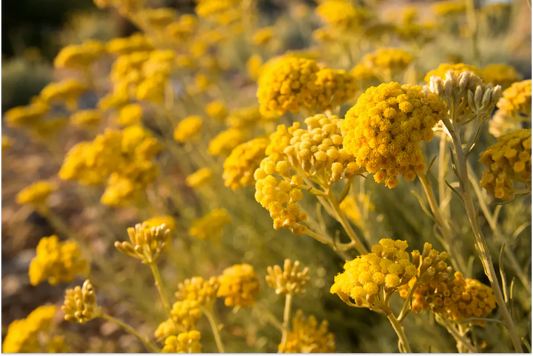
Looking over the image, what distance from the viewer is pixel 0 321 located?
4.22 m

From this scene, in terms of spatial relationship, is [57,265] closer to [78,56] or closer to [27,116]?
[27,116]

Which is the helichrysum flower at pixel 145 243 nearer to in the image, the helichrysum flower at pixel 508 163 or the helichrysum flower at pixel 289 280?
the helichrysum flower at pixel 289 280

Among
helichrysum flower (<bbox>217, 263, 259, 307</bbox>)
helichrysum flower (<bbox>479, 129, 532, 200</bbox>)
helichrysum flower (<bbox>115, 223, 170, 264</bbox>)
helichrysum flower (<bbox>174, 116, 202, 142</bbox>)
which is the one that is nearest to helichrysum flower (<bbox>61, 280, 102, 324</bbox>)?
helichrysum flower (<bbox>115, 223, 170, 264</bbox>)

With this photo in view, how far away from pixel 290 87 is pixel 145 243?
101 cm

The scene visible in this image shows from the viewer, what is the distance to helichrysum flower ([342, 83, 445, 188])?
1.19m

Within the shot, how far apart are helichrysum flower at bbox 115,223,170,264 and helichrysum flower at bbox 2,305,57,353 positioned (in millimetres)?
1295

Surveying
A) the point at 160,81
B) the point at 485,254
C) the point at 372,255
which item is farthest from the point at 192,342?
the point at 160,81

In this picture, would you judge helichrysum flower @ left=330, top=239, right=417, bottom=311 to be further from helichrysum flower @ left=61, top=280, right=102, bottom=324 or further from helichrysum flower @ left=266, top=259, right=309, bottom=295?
helichrysum flower @ left=61, top=280, right=102, bottom=324

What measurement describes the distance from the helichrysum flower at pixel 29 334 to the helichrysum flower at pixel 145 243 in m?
Answer: 1.30

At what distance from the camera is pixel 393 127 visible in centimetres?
120

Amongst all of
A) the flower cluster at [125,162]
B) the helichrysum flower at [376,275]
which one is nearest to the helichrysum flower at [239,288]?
the helichrysum flower at [376,275]

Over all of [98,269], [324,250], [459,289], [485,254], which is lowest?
[98,269]

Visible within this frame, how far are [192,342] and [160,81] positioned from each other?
279cm

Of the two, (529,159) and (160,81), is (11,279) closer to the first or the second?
(160,81)
